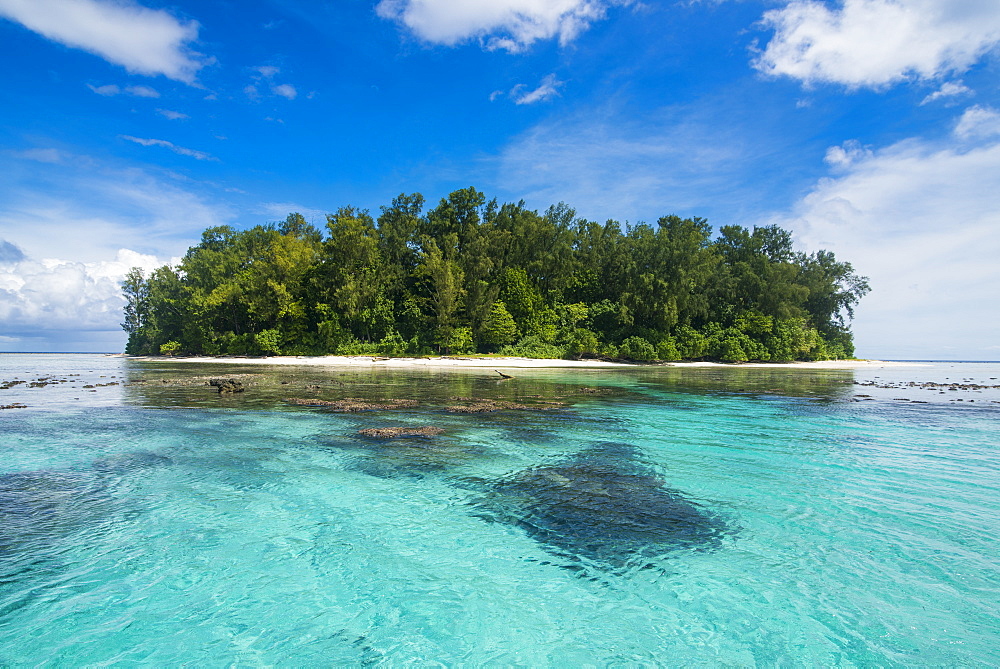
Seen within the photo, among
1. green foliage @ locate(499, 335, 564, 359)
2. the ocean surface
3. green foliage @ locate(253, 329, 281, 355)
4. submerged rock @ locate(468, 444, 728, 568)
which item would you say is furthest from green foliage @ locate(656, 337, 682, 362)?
submerged rock @ locate(468, 444, 728, 568)

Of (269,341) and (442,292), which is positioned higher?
(442,292)

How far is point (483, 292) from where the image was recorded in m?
57.0

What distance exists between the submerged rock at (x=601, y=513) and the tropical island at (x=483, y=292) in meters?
47.1

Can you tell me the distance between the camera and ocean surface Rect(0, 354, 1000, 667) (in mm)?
4160

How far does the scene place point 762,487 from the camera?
8.80 metres

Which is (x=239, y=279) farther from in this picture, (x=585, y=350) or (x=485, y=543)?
(x=485, y=543)

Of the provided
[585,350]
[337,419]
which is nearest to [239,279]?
[585,350]

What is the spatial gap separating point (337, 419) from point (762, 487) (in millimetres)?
12815

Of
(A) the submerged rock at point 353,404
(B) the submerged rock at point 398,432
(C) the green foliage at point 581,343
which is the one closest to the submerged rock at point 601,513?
(B) the submerged rock at point 398,432

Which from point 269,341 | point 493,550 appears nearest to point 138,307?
point 269,341

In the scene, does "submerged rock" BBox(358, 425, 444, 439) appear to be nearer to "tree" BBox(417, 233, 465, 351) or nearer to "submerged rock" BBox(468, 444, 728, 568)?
"submerged rock" BBox(468, 444, 728, 568)

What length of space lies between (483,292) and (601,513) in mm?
50627

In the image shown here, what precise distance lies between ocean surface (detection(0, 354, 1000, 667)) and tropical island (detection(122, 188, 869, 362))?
147 feet

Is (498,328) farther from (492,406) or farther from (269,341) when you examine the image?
(492,406)
